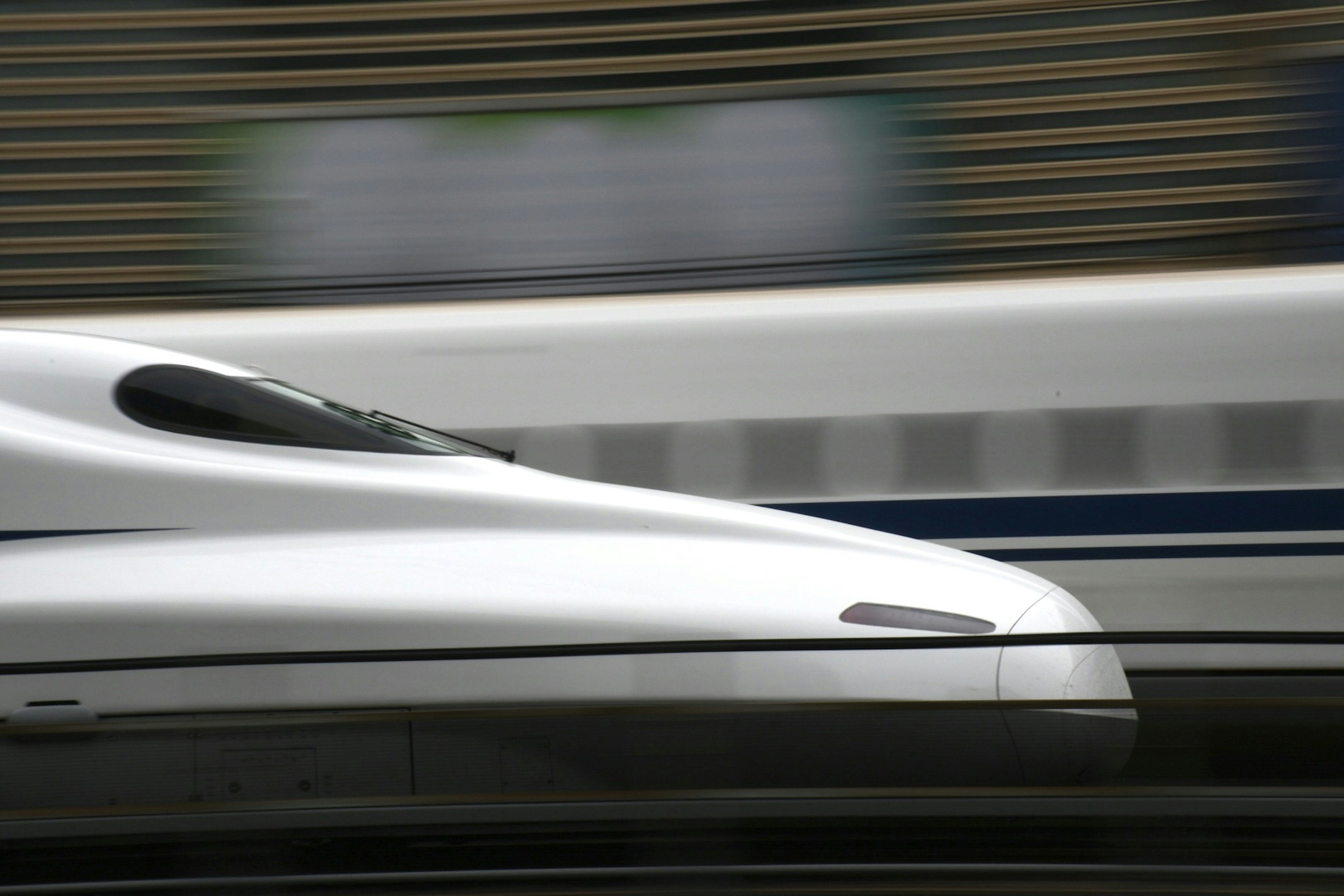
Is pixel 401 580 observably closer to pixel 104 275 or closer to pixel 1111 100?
pixel 104 275

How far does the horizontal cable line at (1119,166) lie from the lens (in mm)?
3859

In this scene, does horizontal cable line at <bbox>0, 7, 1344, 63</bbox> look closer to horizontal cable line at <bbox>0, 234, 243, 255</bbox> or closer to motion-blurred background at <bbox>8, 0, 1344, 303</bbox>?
motion-blurred background at <bbox>8, 0, 1344, 303</bbox>

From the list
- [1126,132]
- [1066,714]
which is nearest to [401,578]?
[1066,714]

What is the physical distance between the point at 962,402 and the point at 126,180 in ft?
9.05

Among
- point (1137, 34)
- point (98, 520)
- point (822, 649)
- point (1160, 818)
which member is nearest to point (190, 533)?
point (98, 520)

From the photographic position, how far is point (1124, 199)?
3.90m

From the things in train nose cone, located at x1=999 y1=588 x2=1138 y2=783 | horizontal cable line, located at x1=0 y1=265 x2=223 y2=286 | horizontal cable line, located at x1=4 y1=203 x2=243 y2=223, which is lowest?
train nose cone, located at x1=999 y1=588 x2=1138 y2=783

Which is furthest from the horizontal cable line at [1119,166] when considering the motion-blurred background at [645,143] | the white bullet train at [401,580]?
the white bullet train at [401,580]

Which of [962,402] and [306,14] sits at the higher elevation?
[306,14]

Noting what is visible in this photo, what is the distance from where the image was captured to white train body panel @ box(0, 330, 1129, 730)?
164 centimetres

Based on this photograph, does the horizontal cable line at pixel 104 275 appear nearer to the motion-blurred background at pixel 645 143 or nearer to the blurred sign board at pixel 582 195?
the motion-blurred background at pixel 645 143

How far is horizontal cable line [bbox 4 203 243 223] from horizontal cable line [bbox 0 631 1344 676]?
270 cm

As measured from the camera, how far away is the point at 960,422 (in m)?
3.83

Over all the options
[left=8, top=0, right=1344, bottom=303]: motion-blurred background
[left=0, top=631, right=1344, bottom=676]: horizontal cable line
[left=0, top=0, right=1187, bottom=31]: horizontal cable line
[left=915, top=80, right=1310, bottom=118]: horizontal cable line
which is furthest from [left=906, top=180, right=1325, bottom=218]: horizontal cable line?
[left=0, top=631, right=1344, bottom=676]: horizontal cable line
